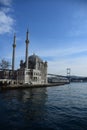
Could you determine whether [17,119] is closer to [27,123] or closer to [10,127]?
[27,123]

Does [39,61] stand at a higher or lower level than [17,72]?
higher

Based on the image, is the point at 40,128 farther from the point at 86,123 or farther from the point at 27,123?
the point at 86,123

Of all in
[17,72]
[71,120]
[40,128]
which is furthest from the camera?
[17,72]

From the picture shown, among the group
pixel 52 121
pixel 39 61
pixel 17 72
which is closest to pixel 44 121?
pixel 52 121

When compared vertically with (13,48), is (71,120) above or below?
below

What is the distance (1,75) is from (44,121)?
295 feet

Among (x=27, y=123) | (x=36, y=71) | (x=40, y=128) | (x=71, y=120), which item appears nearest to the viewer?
(x=40, y=128)

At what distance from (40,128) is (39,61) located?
106m

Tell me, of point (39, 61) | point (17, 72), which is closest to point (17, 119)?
point (17, 72)

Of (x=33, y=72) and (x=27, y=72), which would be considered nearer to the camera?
(x=27, y=72)

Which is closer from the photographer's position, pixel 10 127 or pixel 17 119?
pixel 10 127

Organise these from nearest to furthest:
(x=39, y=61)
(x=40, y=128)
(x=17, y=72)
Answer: (x=40, y=128) → (x=17, y=72) → (x=39, y=61)

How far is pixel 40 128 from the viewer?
17234mm

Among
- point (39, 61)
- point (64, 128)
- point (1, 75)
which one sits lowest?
point (64, 128)
